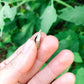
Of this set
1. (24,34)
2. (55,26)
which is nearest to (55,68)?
(24,34)

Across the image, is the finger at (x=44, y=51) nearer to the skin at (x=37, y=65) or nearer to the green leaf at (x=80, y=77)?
the skin at (x=37, y=65)

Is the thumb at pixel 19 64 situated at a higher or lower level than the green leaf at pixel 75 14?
lower

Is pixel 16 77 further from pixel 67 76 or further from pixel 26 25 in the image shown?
pixel 26 25

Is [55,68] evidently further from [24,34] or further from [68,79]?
[24,34]

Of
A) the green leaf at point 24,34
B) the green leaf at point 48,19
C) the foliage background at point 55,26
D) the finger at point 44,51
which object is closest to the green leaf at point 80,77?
the foliage background at point 55,26

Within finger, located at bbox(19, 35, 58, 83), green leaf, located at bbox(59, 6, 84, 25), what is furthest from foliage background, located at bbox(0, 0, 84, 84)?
finger, located at bbox(19, 35, 58, 83)

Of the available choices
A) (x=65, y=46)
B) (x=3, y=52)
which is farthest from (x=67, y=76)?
(x=3, y=52)

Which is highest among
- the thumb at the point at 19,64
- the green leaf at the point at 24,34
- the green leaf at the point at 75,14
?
the green leaf at the point at 75,14
